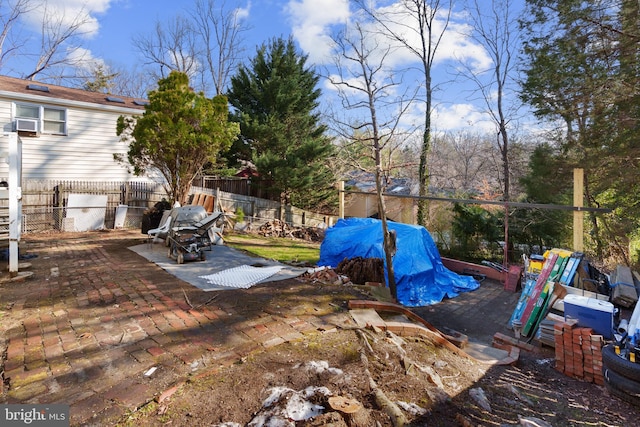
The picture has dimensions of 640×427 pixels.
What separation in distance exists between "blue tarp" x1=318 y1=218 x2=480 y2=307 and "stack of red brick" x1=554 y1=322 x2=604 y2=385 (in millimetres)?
2881

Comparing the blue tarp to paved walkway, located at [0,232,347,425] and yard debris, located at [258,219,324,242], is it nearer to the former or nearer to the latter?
paved walkway, located at [0,232,347,425]

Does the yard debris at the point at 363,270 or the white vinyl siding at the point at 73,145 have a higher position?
the white vinyl siding at the point at 73,145

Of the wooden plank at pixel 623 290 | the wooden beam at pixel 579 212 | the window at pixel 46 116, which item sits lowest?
the wooden plank at pixel 623 290

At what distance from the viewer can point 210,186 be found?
51.0ft

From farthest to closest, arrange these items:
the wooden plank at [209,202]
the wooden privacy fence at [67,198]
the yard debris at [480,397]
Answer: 1. the wooden plank at [209,202]
2. the wooden privacy fence at [67,198]
3. the yard debris at [480,397]

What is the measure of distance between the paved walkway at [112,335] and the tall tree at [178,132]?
3767 mm

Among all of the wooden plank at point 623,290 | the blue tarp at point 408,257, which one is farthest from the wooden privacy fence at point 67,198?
the wooden plank at point 623,290

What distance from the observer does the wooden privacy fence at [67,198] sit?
9.74m

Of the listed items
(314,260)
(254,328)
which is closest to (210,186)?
(314,260)

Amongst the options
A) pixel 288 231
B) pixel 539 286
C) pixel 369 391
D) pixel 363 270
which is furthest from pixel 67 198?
pixel 539 286

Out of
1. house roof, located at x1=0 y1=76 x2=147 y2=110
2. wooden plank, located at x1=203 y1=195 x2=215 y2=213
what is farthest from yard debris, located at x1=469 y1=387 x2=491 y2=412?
house roof, located at x1=0 y1=76 x2=147 y2=110

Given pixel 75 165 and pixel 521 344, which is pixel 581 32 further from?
pixel 75 165

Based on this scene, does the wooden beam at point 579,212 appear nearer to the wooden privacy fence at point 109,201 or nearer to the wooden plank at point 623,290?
A: the wooden plank at point 623,290

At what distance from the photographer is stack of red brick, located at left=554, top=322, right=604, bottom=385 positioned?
12.3ft
